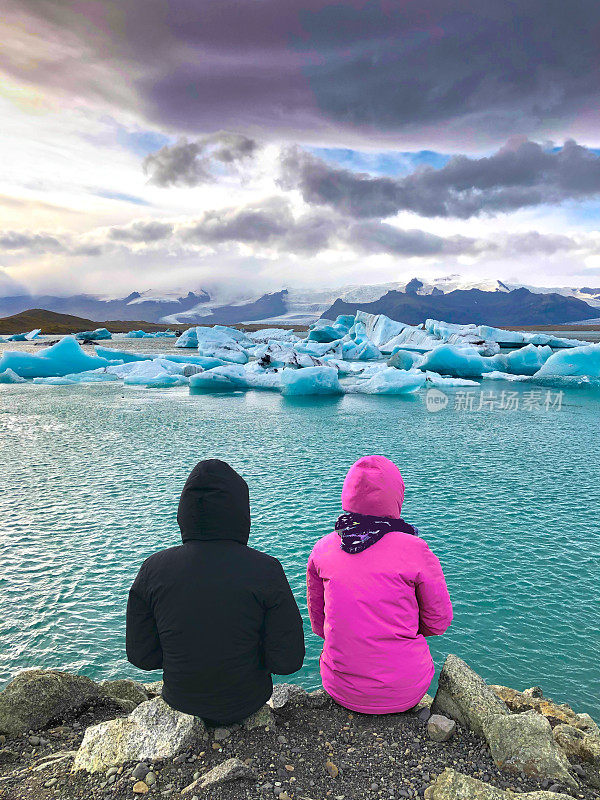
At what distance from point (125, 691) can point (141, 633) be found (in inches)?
50.6

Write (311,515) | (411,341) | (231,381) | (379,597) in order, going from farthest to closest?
(411,341) < (231,381) < (311,515) < (379,597)

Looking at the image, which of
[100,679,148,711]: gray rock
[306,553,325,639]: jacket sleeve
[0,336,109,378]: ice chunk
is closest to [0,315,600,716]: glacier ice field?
[100,679,148,711]: gray rock

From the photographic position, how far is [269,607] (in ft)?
7.56

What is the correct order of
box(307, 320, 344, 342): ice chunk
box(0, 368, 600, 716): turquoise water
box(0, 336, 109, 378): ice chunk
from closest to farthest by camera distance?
box(0, 368, 600, 716): turquoise water < box(0, 336, 109, 378): ice chunk < box(307, 320, 344, 342): ice chunk

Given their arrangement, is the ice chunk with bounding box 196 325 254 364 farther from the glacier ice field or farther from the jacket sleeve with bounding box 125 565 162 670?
the jacket sleeve with bounding box 125 565 162 670

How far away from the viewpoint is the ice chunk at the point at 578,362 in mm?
24656

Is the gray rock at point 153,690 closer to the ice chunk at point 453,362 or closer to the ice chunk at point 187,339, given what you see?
the ice chunk at point 453,362

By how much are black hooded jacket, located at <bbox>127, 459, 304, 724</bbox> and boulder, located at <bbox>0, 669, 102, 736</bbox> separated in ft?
2.87

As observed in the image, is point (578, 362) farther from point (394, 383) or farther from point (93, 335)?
point (93, 335)

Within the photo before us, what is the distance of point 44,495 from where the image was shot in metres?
8.52

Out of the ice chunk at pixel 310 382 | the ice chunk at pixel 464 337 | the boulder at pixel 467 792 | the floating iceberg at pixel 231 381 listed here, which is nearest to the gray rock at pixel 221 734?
the boulder at pixel 467 792

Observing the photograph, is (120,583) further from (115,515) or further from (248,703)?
(248,703)

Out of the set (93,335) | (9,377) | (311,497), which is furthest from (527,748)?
(93,335)

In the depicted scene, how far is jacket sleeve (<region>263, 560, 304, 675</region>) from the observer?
7.49 feet
